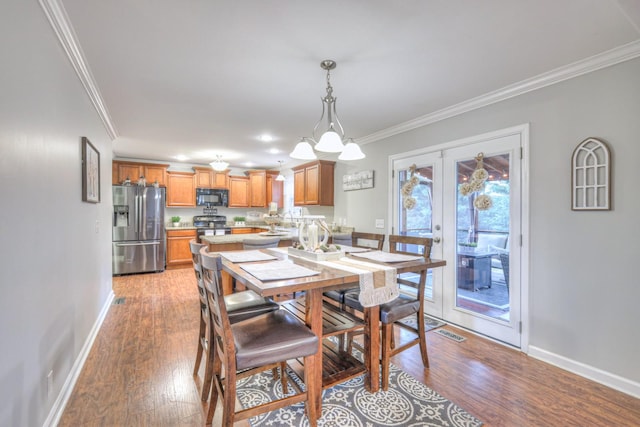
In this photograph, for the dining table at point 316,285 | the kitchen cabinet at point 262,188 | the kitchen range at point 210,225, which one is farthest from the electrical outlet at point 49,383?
the kitchen cabinet at point 262,188

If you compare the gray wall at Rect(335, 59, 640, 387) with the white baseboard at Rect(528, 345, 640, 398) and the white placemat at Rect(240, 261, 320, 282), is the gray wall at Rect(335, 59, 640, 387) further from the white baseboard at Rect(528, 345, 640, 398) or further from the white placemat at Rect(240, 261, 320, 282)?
the white placemat at Rect(240, 261, 320, 282)

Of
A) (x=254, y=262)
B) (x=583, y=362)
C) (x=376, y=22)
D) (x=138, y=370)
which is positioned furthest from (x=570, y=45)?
(x=138, y=370)

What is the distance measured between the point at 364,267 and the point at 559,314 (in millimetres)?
1798

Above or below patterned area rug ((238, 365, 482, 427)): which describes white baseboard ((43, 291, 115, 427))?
above

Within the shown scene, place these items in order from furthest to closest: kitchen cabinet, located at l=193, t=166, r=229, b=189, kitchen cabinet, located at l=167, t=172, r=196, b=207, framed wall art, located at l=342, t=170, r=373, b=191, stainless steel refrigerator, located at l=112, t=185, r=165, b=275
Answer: kitchen cabinet, located at l=193, t=166, r=229, b=189
kitchen cabinet, located at l=167, t=172, r=196, b=207
stainless steel refrigerator, located at l=112, t=185, r=165, b=275
framed wall art, located at l=342, t=170, r=373, b=191

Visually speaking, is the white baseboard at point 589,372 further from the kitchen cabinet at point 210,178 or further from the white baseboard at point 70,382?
the kitchen cabinet at point 210,178

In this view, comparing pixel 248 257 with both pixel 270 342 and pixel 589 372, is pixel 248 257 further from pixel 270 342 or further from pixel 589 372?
pixel 589 372

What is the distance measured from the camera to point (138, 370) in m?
2.27

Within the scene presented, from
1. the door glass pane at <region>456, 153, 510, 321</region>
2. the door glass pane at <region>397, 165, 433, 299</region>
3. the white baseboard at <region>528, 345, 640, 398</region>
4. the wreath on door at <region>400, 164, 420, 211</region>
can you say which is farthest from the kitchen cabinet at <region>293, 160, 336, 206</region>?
the white baseboard at <region>528, 345, 640, 398</region>

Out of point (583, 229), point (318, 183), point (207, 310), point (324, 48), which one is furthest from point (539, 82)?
point (318, 183)

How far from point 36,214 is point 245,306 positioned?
1233 mm

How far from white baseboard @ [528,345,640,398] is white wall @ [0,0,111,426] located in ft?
11.1

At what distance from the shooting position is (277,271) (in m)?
1.66

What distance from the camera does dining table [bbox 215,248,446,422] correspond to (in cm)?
144
